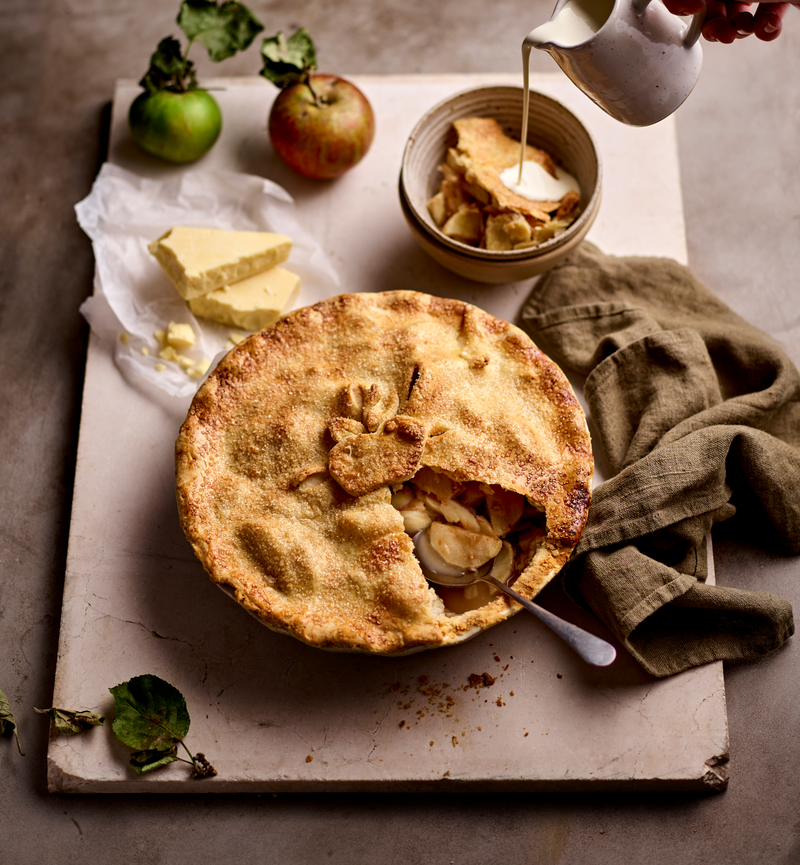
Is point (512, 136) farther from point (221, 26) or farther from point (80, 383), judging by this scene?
point (80, 383)

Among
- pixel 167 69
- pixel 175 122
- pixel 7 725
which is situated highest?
pixel 167 69

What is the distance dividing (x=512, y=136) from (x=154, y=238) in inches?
50.3

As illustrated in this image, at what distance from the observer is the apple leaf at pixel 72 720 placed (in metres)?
2.33

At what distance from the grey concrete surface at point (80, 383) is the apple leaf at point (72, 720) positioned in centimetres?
20

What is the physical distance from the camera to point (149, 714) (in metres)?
2.31

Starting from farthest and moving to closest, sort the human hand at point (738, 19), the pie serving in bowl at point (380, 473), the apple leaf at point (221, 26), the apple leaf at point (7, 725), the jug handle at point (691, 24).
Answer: the apple leaf at point (221, 26) < the apple leaf at point (7, 725) < the human hand at point (738, 19) < the pie serving in bowl at point (380, 473) < the jug handle at point (691, 24)

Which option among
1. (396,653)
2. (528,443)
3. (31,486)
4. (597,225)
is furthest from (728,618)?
(31,486)

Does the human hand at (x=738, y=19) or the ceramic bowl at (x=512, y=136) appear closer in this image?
the human hand at (x=738, y=19)

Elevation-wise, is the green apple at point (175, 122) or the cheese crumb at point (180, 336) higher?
the green apple at point (175, 122)

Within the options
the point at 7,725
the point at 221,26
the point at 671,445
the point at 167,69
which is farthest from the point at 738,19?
the point at 7,725

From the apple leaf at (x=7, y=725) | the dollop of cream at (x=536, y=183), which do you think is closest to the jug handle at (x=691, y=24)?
the dollop of cream at (x=536, y=183)

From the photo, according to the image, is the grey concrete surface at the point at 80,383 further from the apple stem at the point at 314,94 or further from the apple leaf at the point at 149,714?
the apple stem at the point at 314,94

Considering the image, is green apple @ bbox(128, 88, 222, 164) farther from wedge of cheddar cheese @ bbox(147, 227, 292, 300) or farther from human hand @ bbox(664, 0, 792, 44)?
human hand @ bbox(664, 0, 792, 44)

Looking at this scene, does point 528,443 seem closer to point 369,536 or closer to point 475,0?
point 369,536
